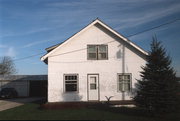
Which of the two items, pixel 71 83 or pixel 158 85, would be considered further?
pixel 71 83

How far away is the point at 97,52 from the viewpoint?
17297 mm

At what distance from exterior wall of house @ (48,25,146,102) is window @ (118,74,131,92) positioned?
1.04 feet

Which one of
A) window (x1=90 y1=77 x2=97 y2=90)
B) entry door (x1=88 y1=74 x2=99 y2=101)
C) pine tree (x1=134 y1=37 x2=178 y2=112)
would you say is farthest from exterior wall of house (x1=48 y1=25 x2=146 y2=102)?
pine tree (x1=134 y1=37 x2=178 y2=112)

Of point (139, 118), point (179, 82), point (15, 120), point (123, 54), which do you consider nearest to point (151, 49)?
point (179, 82)

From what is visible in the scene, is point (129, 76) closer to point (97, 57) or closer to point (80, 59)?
point (97, 57)

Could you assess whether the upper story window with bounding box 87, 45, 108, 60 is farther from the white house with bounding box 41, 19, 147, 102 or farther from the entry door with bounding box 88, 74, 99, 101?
the entry door with bounding box 88, 74, 99, 101

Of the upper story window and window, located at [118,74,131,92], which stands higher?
the upper story window

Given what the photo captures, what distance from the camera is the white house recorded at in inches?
661

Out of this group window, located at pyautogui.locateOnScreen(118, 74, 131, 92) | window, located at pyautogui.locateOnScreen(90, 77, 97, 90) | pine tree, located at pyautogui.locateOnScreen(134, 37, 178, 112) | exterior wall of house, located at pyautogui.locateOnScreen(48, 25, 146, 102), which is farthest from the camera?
window, located at pyautogui.locateOnScreen(118, 74, 131, 92)

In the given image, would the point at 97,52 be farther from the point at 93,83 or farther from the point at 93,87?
the point at 93,87

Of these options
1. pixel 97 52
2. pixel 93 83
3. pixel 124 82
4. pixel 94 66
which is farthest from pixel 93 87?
pixel 97 52

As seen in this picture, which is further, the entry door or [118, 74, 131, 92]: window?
[118, 74, 131, 92]: window

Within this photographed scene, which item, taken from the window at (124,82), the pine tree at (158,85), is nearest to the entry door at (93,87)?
the window at (124,82)

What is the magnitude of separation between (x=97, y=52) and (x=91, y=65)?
47.6 inches
